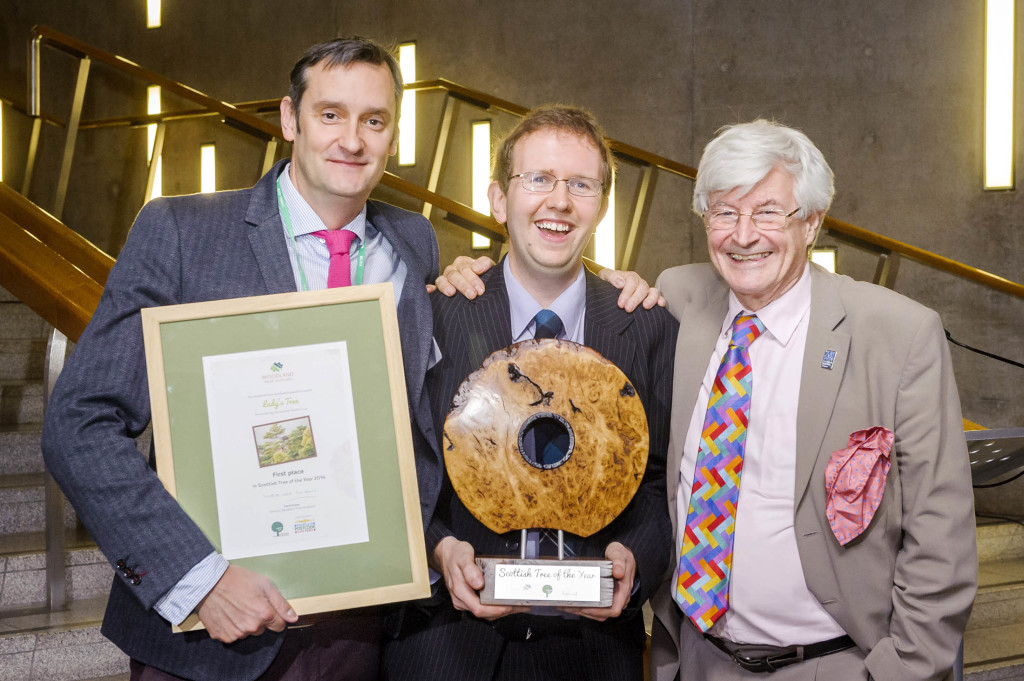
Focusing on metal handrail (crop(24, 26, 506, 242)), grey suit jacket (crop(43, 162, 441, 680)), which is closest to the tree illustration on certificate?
grey suit jacket (crop(43, 162, 441, 680))

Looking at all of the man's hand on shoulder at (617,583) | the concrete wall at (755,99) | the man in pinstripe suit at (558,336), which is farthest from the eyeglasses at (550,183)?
the concrete wall at (755,99)

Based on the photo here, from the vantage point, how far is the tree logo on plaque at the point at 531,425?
144 centimetres

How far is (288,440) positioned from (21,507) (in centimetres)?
208

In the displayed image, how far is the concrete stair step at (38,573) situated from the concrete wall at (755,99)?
1907 mm

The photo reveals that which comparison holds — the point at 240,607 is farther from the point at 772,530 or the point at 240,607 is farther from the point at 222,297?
the point at 772,530

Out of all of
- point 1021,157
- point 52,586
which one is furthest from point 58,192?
point 1021,157

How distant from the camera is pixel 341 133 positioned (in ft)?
5.04

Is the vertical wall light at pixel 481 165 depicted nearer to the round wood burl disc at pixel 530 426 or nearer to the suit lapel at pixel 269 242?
the suit lapel at pixel 269 242

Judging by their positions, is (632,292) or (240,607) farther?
(632,292)

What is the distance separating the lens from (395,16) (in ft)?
20.3

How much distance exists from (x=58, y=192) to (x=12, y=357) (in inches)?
52.9

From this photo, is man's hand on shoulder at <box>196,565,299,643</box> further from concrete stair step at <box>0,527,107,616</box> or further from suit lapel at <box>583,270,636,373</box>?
concrete stair step at <box>0,527,107,616</box>

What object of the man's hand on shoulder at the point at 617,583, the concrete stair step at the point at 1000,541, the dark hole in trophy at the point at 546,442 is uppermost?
the dark hole in trophy at the point at 546,442

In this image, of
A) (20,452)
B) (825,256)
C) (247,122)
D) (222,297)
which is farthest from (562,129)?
(825,256)
